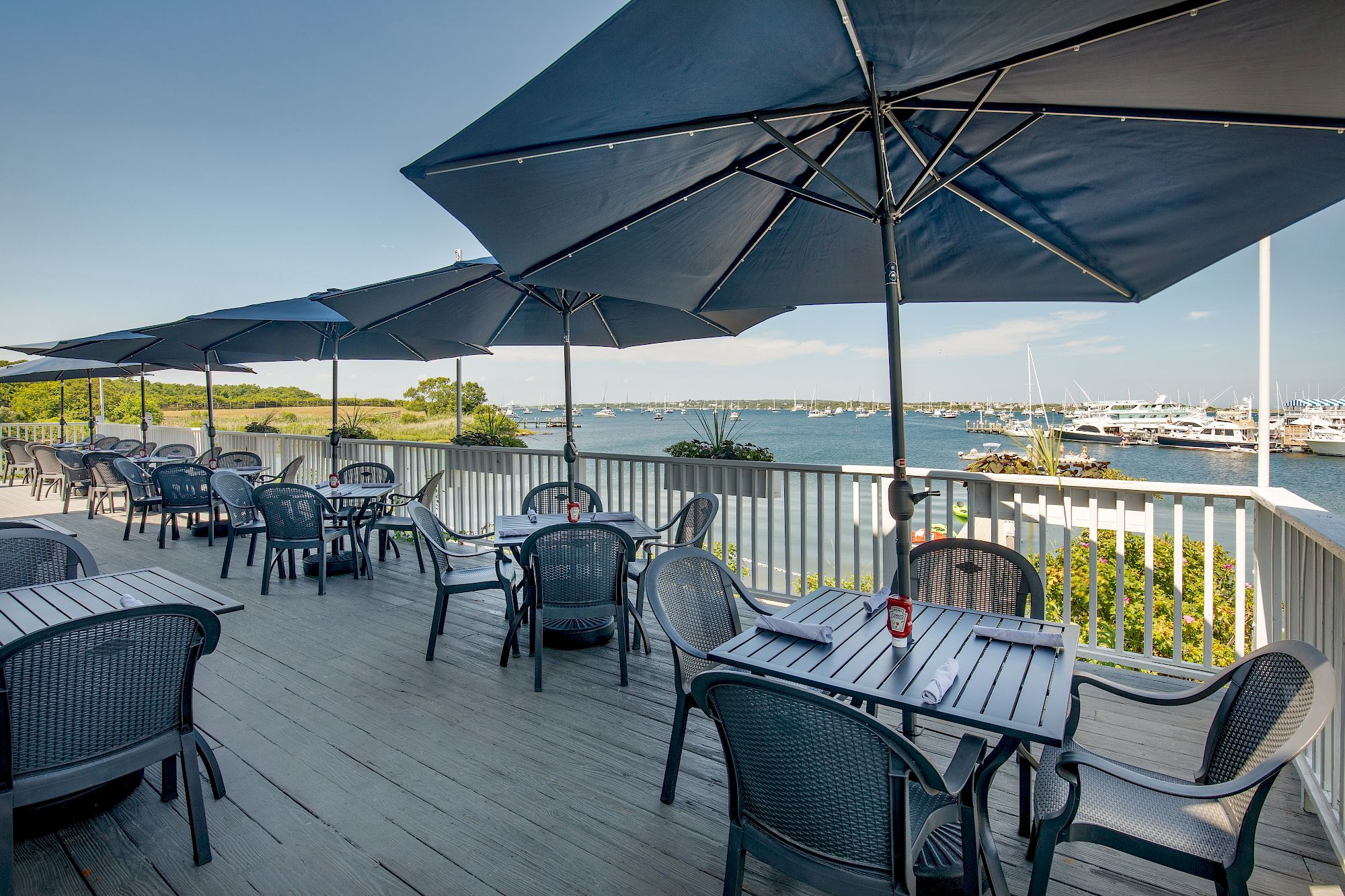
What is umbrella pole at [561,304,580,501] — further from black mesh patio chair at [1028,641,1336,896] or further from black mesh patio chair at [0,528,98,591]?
black mesh patio chair at [1028,641,1336,896]

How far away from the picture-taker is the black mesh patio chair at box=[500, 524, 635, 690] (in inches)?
133

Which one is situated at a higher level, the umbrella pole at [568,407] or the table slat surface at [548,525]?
the umbrella pole at [568,407]

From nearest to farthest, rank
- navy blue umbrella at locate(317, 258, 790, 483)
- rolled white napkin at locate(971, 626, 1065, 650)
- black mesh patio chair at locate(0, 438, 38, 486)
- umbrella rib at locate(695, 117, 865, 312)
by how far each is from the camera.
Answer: rolled white napkin at locate(971, 626, 1065, 650) < umbrella rib at locate(695, 117, 865, 312) < navy blue umbrella at locate(317, 258, 790, 483) < black mesh patio chair at locate(0, 438, 38, 486)

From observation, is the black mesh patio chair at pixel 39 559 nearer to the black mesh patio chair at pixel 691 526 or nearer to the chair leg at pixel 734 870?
the black mesh patio chair at pixel 691 526

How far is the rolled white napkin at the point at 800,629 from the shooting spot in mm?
1952

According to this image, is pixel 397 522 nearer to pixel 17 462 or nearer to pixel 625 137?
pixel 625 137

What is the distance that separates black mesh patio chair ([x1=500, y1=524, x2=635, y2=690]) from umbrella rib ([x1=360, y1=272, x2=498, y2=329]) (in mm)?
2216

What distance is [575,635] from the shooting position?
13.0 ft

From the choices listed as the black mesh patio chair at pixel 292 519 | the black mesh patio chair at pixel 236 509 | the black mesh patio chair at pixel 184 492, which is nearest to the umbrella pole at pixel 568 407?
the black mesh patio chair at pixel 292 519

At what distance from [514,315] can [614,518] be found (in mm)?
2410

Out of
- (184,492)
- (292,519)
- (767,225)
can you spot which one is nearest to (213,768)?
(292,519)

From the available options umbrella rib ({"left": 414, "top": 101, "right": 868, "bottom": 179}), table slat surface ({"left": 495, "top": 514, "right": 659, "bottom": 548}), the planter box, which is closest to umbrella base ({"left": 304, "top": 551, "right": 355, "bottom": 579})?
table slat surface ({"left": 495, "top": 514, "right": 659, "bottom": 548})

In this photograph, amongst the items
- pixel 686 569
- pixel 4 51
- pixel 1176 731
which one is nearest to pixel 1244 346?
pixel 1176 731

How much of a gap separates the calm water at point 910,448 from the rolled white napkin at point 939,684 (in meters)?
0.95
